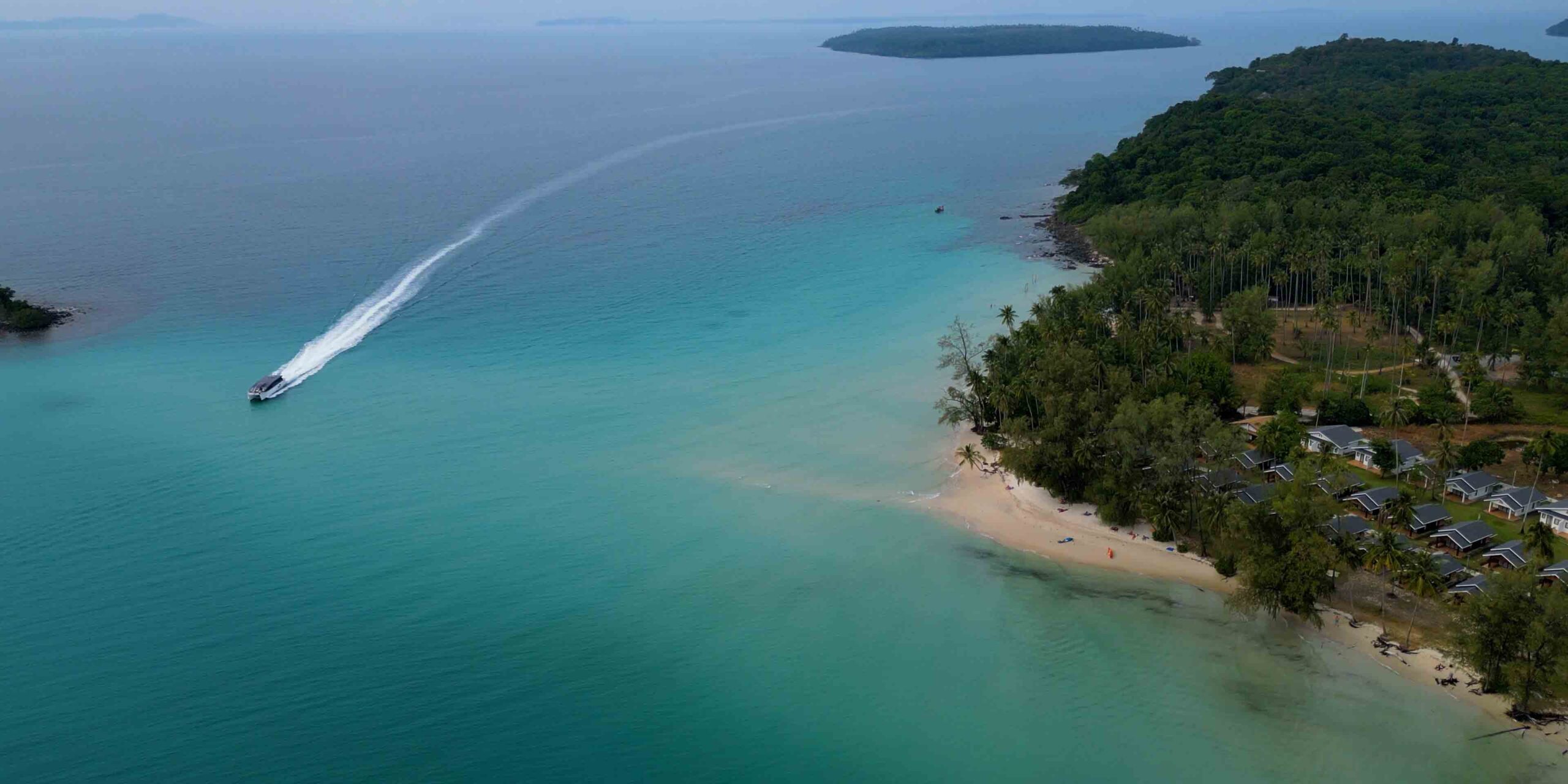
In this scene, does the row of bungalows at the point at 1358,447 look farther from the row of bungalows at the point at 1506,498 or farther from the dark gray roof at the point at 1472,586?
the dark gray roof at the point at 1472,586

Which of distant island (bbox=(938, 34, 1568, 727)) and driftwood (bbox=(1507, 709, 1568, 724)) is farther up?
distant island (bbox=(938, 34, 1568, 727))

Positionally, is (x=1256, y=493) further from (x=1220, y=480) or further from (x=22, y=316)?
(x=22, y=316)

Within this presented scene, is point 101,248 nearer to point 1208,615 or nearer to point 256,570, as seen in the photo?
point 256,570

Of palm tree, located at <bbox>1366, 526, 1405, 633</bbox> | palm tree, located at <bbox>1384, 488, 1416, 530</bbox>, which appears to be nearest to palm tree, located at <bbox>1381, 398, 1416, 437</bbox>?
palm tree, located at <bbox>1384, 488, 1416, 530</bbox>

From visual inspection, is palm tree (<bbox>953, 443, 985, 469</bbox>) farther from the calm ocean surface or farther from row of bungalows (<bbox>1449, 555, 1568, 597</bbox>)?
row of bungalows (<bbox>1449, 555, 1568, 597</bbox>)

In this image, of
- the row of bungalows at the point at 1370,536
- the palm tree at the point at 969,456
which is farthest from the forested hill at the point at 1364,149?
the row of bungalows at the point at 1370,536

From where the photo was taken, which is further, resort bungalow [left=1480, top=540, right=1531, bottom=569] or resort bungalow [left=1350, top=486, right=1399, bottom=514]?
resort bungalow [left=1350, top=486, right=1399, bottom=514]
